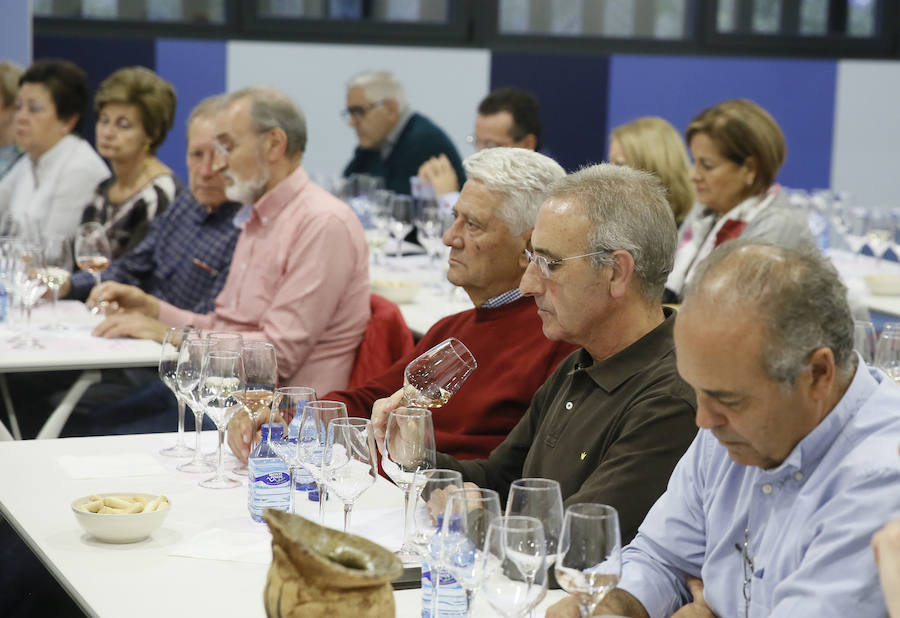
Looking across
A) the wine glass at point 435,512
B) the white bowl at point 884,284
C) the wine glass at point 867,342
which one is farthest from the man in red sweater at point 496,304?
the white bowl at point 884,284

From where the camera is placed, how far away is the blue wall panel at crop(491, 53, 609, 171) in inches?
331

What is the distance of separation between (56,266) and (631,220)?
9.18 ft

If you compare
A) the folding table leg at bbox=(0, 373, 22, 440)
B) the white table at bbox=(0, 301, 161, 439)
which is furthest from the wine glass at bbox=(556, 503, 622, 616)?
the folding table leg at bbox=(0, 373, 22, 440)

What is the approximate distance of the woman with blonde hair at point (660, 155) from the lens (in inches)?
209

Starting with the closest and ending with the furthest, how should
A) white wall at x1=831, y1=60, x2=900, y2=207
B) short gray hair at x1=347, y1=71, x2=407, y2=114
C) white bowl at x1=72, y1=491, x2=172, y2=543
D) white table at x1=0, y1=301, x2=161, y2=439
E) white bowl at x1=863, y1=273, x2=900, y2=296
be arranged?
white bowl at x1=72, y1=491, x2=172, y2=543
white table at x1=0, y1=301, x2=161, y2=439
white bowl at x1=863, y1=273, x2=900, y2=296
short gray hair at x1=347, y1=71, x2=407, y2=114
white wall at x1=831, y1=60, x2=900, y2=207

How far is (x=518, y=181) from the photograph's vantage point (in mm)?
2984

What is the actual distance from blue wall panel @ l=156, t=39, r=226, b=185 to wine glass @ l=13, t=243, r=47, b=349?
12.7 feet

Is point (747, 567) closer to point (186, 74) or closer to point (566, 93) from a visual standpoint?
point (186, 74)

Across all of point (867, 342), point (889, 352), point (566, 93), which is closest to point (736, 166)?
point (867, 342)

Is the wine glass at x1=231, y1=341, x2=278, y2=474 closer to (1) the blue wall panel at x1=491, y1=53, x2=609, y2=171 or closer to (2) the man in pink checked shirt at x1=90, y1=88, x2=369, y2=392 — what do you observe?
(2) the man in pink checked shirt at x1=90, y1=88, x2=369, y2=392

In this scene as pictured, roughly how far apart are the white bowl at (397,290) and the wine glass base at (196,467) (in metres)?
2.15

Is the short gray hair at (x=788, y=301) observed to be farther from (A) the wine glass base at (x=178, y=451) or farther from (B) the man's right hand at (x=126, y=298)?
(B) the man's right hand at (x=126, y=298)

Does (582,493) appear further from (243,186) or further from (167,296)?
(167,296)

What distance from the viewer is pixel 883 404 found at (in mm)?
1696
